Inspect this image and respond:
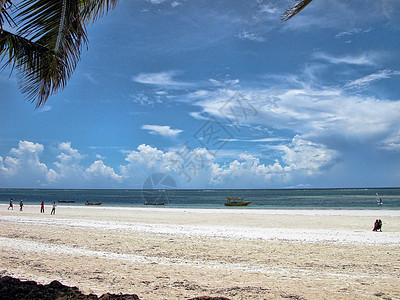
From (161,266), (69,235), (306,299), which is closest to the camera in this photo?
(306,299)

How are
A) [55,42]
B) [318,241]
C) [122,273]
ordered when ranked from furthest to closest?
[318,241] → [122,273] → [55,42]

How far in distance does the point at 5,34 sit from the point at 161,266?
667 centimetres

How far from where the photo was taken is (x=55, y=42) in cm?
398

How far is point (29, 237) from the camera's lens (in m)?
13.2

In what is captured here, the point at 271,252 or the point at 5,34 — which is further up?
the point at 5,34

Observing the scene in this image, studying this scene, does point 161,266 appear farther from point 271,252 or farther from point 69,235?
point 69,235

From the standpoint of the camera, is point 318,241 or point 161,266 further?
point 318,241

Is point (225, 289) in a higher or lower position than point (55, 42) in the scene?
lower

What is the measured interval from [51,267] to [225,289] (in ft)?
15.5

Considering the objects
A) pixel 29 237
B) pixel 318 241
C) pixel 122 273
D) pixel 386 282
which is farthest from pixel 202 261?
pixel 29 237

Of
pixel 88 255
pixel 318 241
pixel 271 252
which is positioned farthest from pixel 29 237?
pixel 318 241

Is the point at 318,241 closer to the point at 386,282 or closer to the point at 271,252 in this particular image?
the point at 271,252

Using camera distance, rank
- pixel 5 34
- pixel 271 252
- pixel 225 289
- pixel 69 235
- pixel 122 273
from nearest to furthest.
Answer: pixel 5 34, pixel 225 289, pixel 122 273, pixel 271 252, pixel 69 235

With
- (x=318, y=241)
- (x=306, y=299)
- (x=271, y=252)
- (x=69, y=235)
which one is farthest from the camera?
(x=69, y=235)
